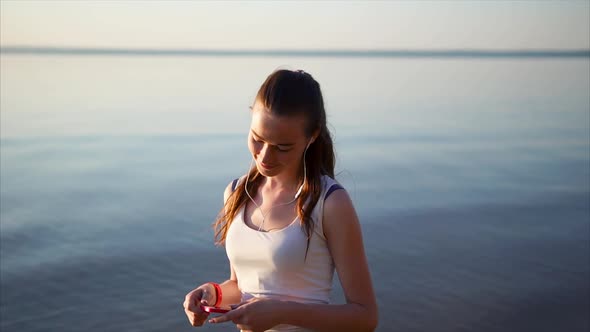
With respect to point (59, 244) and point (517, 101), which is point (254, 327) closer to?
point (59, 244)

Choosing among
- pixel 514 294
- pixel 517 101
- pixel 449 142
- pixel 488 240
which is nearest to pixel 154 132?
pixel 449 142

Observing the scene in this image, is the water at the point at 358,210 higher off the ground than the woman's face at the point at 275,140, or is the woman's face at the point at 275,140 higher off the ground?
the woman's face at the point at 275,140

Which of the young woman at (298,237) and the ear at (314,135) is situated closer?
the young woman at (298,237)

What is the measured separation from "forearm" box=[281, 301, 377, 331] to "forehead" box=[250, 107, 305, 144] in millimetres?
581

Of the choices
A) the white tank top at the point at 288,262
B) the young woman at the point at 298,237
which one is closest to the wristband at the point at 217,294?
the young woman at the point at 298,237

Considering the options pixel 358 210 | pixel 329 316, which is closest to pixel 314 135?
pixel 329 316

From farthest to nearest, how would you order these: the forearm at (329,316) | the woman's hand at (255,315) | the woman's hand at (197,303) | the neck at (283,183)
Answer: the neck at (283,183) < the woman's hand at (197,303) < the forearm at (329,316) < the woman's hand at (255,315)

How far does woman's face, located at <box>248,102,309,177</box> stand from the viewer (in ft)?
8.36

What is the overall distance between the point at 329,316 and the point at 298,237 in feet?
0.98

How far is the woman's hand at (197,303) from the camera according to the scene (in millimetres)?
2588

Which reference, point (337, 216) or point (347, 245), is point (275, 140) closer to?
point (337, 216)

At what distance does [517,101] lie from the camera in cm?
1942

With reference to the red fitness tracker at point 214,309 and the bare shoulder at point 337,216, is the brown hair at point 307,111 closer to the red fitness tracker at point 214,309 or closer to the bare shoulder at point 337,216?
A: the bare shoulder at point 337,216

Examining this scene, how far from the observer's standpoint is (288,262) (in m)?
2.55
